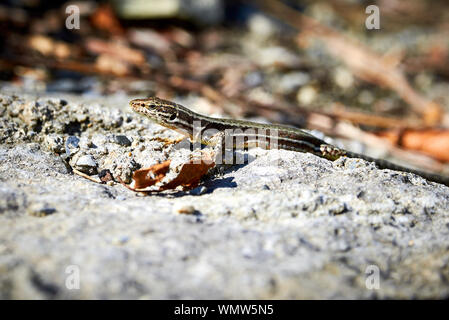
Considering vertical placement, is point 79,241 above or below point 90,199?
below

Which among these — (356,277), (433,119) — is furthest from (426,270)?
(433,119)

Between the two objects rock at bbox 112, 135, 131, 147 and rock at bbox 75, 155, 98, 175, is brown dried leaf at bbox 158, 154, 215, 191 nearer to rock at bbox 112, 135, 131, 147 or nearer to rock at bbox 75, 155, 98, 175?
rock at bbox 75, 155, 98, 175

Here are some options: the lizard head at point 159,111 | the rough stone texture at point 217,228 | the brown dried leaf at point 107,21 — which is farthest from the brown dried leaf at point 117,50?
the rough stone texture at point 217,228

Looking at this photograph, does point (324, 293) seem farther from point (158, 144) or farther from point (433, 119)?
point (433, 119)

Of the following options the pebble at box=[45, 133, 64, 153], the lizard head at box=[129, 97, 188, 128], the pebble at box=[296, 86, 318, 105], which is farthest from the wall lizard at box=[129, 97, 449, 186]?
the pebble at box=[296, 86, 318, 105]

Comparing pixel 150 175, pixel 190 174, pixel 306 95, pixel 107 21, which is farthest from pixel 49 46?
pixel 190 174

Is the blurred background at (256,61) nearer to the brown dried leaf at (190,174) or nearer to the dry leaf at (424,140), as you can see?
the dry leaf at (424,140)
